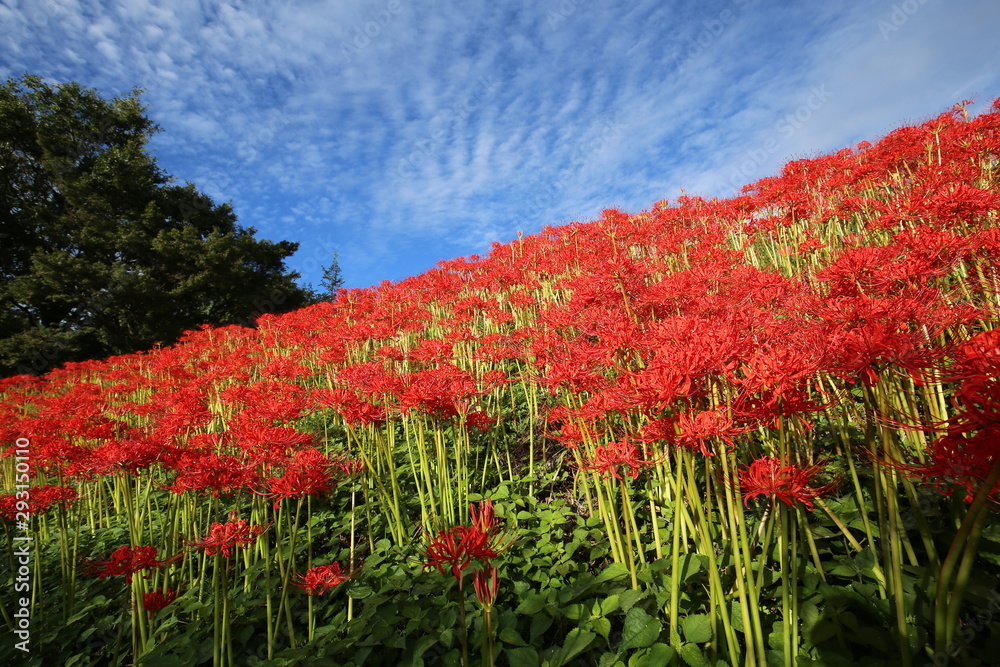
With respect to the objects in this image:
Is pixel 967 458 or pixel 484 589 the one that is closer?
pixel 967 458

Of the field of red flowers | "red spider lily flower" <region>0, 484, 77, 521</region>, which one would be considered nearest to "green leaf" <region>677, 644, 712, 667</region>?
the field of red flowers

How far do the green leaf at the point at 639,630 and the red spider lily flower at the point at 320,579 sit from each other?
54.5 inches

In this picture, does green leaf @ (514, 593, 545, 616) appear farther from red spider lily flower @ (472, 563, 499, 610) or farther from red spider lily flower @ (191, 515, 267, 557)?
red spider lily flower @ (191, 515, 267, 557)

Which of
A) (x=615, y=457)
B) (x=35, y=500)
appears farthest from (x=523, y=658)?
(x=35, y=500)

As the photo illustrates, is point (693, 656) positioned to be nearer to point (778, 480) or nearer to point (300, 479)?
point (778, 480)

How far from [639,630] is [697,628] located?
0.21m

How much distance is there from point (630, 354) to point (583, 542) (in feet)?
3.83

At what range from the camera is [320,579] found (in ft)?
7.22

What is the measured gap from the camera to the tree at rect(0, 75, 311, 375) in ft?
49.9

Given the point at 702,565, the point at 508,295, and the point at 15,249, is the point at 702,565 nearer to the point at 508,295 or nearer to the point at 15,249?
the point at 508,295

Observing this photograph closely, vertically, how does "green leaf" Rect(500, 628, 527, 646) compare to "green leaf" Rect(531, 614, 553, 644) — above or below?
above

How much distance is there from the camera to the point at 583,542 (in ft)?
8.21

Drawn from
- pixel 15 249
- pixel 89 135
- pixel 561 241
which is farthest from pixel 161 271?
pixel 561 241

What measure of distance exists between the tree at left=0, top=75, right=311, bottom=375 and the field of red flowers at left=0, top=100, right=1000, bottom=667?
1431 centimetres
